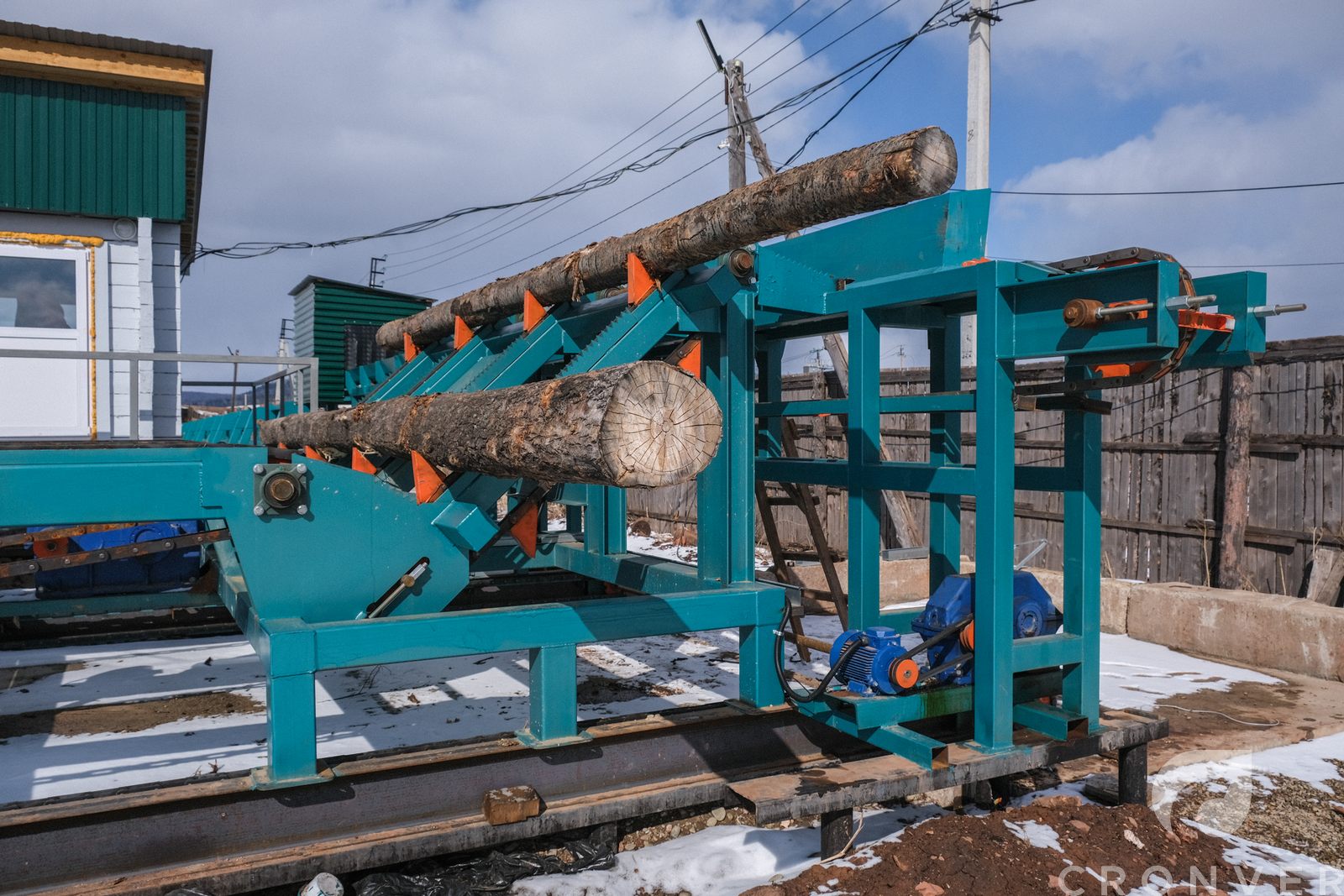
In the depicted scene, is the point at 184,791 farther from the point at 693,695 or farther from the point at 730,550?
the point at 693,695

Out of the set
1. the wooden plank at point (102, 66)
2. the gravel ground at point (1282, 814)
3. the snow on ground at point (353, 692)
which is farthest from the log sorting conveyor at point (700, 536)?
the wooden plank at point (102, 66)

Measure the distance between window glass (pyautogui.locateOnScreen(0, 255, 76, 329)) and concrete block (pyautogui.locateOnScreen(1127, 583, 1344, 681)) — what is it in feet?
35.7

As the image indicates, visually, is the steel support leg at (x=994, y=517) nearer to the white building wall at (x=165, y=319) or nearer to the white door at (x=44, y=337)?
the white building wall at (x=165, y=319)

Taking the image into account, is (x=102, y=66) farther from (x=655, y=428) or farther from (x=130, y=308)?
(x=655, y=428)

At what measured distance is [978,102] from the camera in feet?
34.2

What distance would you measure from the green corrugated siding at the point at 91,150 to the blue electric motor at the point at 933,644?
900 cm

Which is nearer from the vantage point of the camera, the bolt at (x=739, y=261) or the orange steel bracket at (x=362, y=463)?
the bolt at (x=739, y=261)

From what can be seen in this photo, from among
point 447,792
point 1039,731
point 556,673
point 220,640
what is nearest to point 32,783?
point 447,792

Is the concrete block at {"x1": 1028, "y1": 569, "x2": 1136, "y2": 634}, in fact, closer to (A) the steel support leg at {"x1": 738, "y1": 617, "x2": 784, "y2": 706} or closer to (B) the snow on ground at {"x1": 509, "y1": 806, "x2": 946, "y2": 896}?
(A) the steel support leg at {"x1": 738, "y1": 617, "x2": 784, "y2": 706}

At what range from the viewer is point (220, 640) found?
8.07 meters

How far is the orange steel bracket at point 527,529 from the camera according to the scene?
4691 mm

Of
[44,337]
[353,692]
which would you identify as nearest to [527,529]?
[353,692]

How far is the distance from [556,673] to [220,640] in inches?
212

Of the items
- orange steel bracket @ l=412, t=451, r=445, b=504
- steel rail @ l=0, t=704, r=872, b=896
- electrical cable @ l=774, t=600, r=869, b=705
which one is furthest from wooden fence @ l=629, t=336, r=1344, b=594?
orange steel bracket @ l=412, t=451, r=445, b=504
